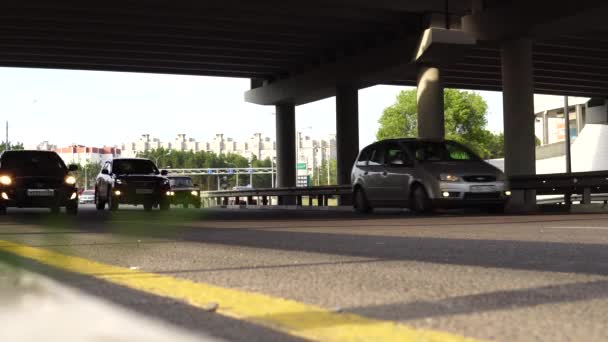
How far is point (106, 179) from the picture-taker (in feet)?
86.5

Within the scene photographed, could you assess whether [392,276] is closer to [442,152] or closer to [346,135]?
[442,152]

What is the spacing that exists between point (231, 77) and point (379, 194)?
78.7 ft

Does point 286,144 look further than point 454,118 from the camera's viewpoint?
No

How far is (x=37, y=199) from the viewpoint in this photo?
20672 millimetres

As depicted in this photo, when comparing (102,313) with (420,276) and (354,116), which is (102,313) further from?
(354,116)

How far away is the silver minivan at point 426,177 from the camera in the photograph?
17.5 meters

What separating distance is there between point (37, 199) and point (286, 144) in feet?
82.1

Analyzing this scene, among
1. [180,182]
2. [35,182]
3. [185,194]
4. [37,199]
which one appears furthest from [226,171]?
[37,199]

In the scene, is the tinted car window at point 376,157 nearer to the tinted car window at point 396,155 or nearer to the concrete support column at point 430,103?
the tinted car window at point 396,155

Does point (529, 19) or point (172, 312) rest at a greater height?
point (529, 19)

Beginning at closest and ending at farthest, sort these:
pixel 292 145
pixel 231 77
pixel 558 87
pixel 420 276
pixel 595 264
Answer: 1. pixel 420 276
2. pixel 595 264
3. pixel 231 77
4. pixel 292 145
5. pixel 558 87

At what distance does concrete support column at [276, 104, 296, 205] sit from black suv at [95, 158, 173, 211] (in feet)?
59.5

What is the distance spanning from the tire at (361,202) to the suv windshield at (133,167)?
870 centimetres

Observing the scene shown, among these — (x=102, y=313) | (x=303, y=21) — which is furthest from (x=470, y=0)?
(x=102, y=313)
